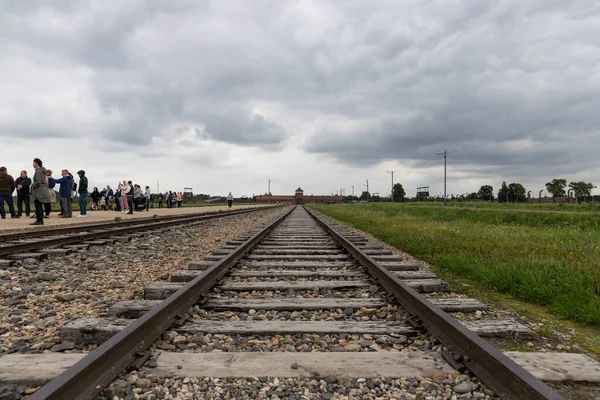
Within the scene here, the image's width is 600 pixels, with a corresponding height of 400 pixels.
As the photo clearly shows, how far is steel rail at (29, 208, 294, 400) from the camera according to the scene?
1635 millimetres

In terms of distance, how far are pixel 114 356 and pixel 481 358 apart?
196 centimetres

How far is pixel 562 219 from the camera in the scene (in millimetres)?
14391

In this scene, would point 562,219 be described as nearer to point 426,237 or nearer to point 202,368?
point 426,237

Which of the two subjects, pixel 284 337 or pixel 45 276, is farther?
pixel 45 276

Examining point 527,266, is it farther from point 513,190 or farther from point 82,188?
point 513,190

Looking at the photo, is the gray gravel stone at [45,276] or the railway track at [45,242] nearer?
the gray gravel stone at [45,276]

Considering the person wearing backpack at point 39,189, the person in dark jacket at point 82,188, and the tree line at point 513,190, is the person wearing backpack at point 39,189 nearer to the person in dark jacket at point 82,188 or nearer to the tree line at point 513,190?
the person in dark jacket at point 82,188

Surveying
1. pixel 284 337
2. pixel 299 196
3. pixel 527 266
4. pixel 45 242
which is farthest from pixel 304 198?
pixel 284 337

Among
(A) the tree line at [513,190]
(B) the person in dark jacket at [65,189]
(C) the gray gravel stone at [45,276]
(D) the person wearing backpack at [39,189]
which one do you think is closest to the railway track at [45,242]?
(C) the gray gravel stone at [45,276]

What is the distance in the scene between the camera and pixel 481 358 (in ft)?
6.70

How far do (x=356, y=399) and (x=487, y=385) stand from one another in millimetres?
677

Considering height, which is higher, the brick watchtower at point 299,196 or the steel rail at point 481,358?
the brick watchtower at point 299,196

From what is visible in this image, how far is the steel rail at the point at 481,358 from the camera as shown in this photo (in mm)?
1674

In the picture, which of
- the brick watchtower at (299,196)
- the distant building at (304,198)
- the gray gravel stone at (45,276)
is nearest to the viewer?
the gray gravel stone at (45,276)
